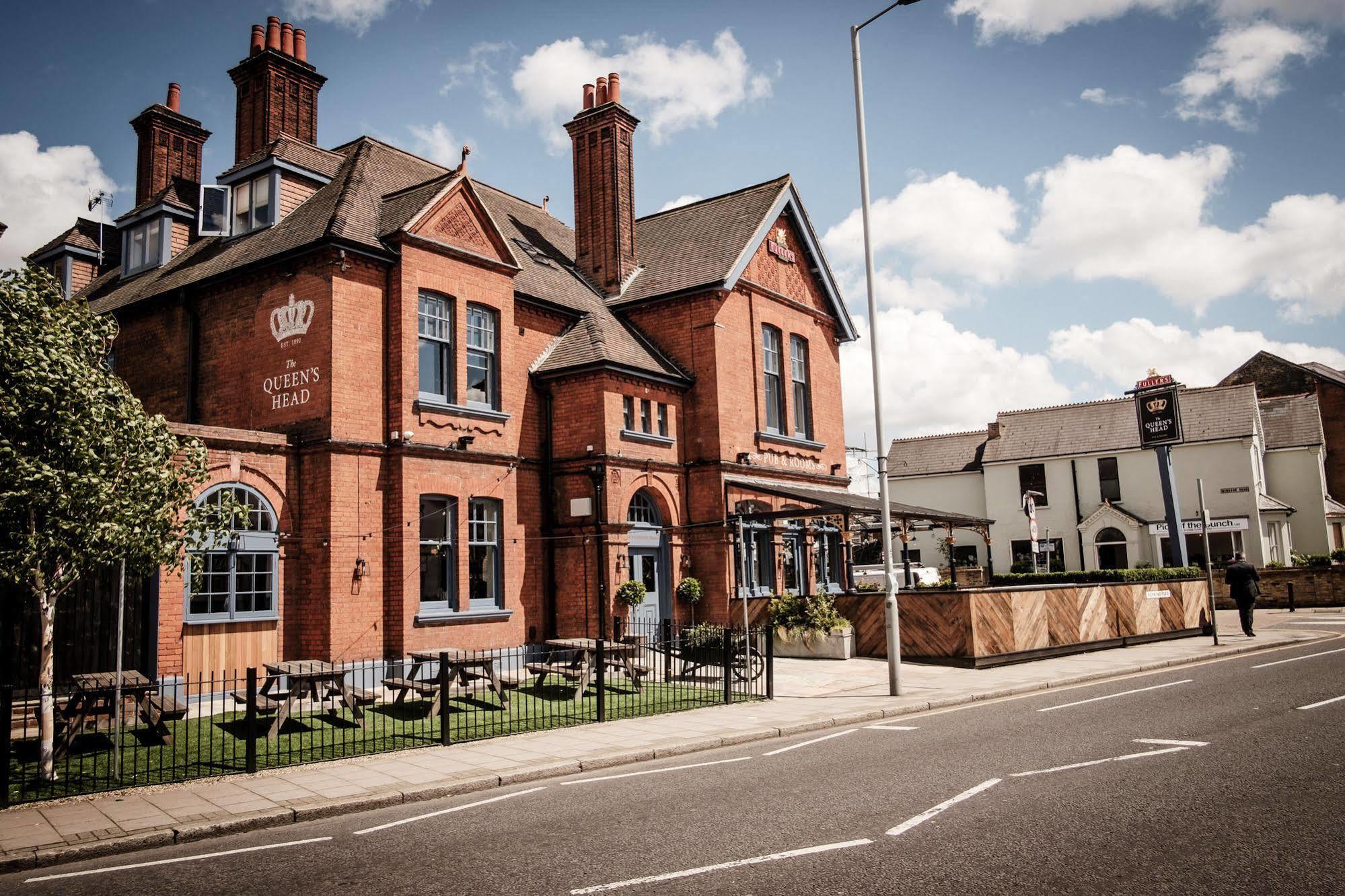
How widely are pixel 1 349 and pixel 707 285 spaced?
1635cm

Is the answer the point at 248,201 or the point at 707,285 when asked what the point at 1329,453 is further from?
the point at 248,201

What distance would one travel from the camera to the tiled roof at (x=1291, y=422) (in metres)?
49.0

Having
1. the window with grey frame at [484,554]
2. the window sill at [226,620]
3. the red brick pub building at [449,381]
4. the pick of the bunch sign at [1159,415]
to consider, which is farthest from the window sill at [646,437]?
the pick of the bunch sign at [1159,415]

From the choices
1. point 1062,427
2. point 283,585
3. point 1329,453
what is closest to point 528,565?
point 283,585

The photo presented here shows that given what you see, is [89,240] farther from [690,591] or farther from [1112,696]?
[1112,696]

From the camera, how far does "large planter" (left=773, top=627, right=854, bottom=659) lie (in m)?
19.7

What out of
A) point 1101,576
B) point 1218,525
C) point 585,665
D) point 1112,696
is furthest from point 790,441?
point 1218,525

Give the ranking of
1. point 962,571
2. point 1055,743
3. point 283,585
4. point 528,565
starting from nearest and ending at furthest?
point 1055,743, point 283,585, point 528,565, point 962,571

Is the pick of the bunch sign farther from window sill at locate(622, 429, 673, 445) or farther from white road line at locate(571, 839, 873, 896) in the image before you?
white road line at locate(571, 839, 873, 896)

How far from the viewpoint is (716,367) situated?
23.1 m

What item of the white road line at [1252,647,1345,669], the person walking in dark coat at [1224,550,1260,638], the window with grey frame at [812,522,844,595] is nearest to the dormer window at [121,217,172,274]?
the window with grey frame at [812,522,844,595]

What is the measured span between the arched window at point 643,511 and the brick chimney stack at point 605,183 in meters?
6.35

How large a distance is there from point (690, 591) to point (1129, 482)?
115 ft

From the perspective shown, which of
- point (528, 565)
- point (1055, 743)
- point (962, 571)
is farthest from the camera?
point (962, 571)
